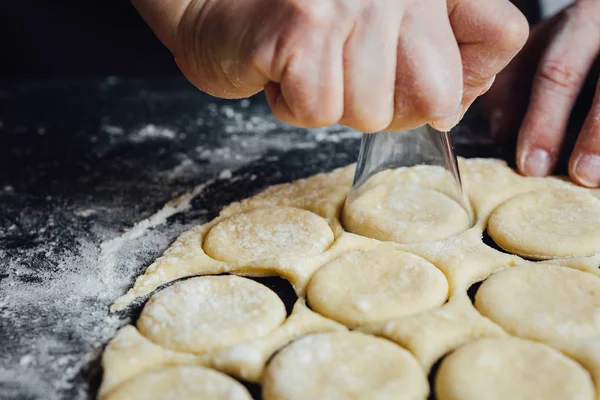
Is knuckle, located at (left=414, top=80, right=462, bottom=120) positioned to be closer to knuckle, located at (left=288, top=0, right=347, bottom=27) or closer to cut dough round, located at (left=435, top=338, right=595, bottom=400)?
knuckle, located at (left=288, top=0, right=347, bottom=27)

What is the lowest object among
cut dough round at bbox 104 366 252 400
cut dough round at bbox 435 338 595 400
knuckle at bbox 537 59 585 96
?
cut dough round at bbox 104 366 252 400

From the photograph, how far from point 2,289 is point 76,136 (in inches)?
36.7

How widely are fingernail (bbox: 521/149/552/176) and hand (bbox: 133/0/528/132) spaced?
0.56 m

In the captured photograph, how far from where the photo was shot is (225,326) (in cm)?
97

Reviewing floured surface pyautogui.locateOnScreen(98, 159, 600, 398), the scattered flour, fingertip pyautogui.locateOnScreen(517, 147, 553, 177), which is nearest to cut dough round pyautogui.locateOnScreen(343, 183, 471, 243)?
floured surface pyautogui.locateOnScreen(98, 159, 600, 398)

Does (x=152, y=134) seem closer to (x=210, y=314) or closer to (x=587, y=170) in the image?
(x=210, y=314)

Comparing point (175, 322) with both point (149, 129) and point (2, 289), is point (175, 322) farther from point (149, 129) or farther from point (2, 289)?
point (149, 129)

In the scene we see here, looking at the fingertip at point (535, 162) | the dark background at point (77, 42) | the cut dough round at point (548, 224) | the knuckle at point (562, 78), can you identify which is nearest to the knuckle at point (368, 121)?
the cut dough round at point (548, 224)

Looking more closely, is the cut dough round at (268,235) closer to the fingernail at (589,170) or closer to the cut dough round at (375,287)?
the cut dough round at (375,287)

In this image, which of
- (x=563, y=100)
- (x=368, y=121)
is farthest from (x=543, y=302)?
(x=563, y=100)

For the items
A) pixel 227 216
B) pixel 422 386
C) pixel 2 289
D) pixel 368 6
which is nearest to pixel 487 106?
pixel 227 216

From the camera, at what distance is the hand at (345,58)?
90cm

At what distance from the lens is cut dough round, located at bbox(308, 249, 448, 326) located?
1.00 m

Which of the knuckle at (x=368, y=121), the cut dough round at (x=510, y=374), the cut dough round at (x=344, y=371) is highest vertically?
the knuckle at (x=368, y=121)
